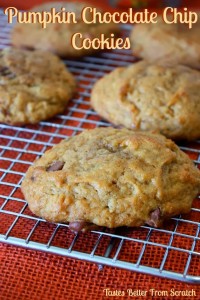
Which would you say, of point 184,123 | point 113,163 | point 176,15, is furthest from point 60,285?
point 176,15

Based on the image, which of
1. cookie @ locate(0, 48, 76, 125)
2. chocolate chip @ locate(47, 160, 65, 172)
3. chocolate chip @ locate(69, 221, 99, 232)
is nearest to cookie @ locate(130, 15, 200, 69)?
cookie @ locate(0, 48, 76, 125)

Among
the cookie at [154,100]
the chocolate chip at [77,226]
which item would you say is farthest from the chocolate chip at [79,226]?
the cookie at [154,100]

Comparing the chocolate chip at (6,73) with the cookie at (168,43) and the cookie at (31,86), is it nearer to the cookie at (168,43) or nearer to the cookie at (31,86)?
the cookie at (31,86)

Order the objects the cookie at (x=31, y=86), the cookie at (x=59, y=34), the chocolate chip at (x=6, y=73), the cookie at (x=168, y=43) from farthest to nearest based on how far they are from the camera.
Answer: the cookie at (x=59, y=34), the cookie at (x=168, y=43), the chocolate chip at (x=6, y=73), the cookie at (x=31, y=86)

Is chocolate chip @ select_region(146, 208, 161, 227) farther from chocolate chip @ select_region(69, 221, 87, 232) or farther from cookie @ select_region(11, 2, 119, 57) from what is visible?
cookie @ select_region(11, 2, 119, 57)

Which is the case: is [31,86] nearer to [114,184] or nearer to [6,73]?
[6,73]
